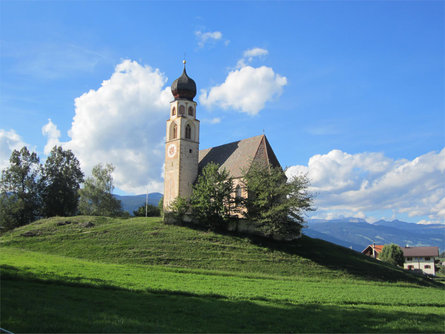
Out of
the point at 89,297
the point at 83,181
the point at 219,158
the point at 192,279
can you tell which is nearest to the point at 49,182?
the point at 83,181

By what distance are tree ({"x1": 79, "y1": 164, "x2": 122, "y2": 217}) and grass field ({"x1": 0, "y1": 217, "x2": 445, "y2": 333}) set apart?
20.9m

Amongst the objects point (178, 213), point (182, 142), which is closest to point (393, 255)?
point (182, 142)

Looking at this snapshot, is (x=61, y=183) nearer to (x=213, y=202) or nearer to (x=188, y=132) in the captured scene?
(x=188, y=132)

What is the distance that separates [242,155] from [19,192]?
116 feet

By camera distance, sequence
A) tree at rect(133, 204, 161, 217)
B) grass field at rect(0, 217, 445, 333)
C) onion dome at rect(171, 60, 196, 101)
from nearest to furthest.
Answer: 1. grass field at rect(0, 217, 445, 333)
2. onion dome at rect(171, 60, 196, 101)
3. tree at rect(133, 204, 161, 217)

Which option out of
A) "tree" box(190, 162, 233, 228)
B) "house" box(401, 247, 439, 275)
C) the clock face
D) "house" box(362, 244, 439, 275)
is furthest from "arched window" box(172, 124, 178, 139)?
"house" box(401, 247, 439, 275)

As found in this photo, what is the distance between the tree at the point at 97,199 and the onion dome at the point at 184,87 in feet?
71.2

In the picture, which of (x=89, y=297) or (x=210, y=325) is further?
(x=89, y=297)

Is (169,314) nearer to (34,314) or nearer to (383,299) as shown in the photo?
(34,314)

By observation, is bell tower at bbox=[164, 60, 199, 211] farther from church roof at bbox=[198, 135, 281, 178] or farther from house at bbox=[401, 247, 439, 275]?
house at bbox=[401, 247, 439, 275]

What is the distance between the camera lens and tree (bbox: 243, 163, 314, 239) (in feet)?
143

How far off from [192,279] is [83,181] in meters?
48.6

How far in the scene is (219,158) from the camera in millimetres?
60625

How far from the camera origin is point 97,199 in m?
67.5
